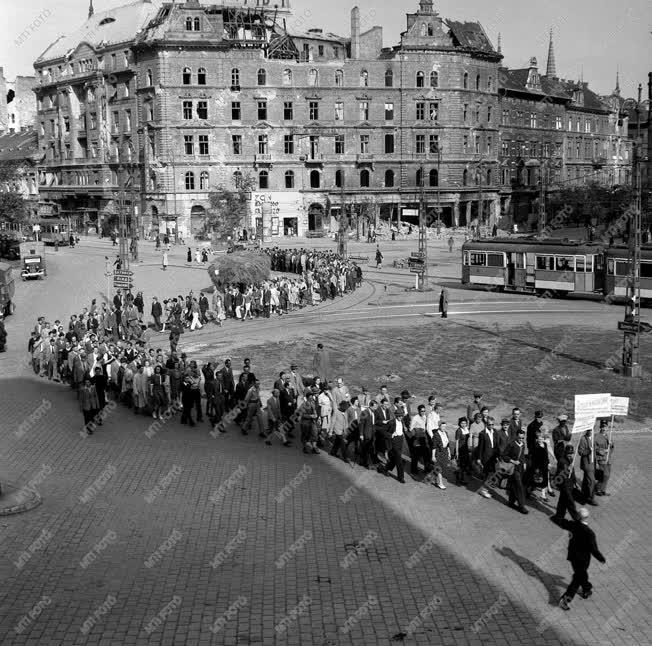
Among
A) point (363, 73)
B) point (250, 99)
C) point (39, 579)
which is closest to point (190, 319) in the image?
point (39, 579)

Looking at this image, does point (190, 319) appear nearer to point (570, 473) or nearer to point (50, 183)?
point (570, 473)

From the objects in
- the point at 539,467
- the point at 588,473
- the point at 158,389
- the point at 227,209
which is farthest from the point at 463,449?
the point at 227,209

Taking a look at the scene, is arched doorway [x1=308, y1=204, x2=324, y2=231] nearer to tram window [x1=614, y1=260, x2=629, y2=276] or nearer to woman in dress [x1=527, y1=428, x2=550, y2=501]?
tram window [x1=614, y1=260, x2=629, y2=276]

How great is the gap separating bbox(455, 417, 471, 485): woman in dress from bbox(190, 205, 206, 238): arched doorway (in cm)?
6820

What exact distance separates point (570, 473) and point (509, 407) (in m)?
7.01

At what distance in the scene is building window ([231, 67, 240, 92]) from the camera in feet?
269

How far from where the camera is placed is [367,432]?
57.3 ft

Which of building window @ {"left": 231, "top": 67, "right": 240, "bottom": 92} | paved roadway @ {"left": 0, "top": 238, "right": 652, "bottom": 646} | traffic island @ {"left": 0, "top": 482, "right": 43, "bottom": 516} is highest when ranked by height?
building window @ {"left": 231, "top": 67, "right": 240, "bottom": 92}

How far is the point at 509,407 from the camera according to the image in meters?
22.5

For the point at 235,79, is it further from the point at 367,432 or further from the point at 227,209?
the point at 367,432

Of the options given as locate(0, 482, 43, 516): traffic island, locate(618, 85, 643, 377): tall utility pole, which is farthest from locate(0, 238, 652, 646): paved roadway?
locate(618, 85, 643, 377): tall utility pole

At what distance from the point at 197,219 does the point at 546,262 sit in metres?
46.2

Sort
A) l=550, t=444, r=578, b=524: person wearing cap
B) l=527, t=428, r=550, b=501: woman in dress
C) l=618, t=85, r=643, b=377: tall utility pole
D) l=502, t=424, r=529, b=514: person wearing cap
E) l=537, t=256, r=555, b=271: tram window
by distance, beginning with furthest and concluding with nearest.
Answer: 1. l=537, t=256, r=555, b=271: tram window
2. l=618, t=85, r=643, b=377: tall utility pole
3. l=527, t=428, r=550, b=501: woman in dress
4. l=502, t=424, r=529, b=514: person wearing cap
5. l=550, t=444, r=578, b=524: person wearing cap

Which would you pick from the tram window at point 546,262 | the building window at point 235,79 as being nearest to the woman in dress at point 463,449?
the tram window at point 546,262
